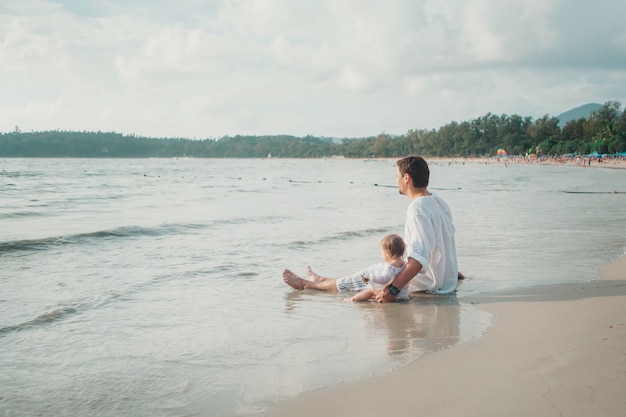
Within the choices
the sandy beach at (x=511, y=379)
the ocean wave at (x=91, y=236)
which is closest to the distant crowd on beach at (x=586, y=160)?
the ocean wave at (x=91, y=236)

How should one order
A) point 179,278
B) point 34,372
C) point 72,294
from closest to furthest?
point 34,372
point 72,294
point 179,278

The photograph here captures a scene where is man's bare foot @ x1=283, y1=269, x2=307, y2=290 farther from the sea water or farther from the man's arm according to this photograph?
the man's arm

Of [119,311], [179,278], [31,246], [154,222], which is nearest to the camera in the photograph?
[119,311]

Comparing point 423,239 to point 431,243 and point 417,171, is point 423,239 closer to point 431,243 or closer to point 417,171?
point 431,243

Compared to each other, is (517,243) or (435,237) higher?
(435,237)

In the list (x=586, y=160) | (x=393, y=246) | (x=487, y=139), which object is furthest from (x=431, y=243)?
(x=487, y=139)

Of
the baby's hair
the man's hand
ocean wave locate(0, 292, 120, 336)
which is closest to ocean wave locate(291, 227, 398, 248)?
the baby's hair

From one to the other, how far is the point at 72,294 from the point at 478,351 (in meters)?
4.43

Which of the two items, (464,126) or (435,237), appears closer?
(435,237)

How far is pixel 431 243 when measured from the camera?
5383 mm

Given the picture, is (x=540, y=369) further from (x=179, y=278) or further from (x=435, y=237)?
(x=179, y=278)

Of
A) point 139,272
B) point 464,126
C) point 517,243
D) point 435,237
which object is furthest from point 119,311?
point 464,126

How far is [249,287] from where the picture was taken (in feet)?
20.7

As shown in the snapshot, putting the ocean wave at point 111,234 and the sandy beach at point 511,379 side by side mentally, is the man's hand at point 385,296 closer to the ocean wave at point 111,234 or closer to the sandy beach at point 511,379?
the sandy beach at point 511,379
